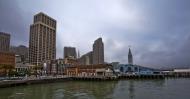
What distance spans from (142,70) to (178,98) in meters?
128

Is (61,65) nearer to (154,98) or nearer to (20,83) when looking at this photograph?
(20,83)

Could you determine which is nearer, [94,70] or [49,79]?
[49,79]

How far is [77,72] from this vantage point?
142m

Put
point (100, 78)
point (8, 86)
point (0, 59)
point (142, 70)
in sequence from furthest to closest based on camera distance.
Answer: point (142, 70) < point (0, 59) < point (100, 78) < point (8, 86)

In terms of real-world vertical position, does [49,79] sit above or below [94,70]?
below

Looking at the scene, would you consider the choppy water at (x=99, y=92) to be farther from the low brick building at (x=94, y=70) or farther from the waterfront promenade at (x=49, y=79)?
the low brick building at (x=94, y=70)

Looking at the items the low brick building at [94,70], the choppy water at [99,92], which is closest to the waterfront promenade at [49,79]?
the low brick building at [94,70]

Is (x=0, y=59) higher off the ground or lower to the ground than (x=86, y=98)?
higher

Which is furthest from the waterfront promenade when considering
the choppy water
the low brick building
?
the choppy water

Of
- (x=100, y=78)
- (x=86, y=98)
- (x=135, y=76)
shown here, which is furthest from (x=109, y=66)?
(x=86, y=98)

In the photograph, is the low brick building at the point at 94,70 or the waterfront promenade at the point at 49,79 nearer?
the waterfront promenade at the point at 49,79

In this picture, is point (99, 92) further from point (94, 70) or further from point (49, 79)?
point (94, 70)

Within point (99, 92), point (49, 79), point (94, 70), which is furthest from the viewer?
point (94, 70)

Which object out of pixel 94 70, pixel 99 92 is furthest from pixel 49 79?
pixel 99 92
